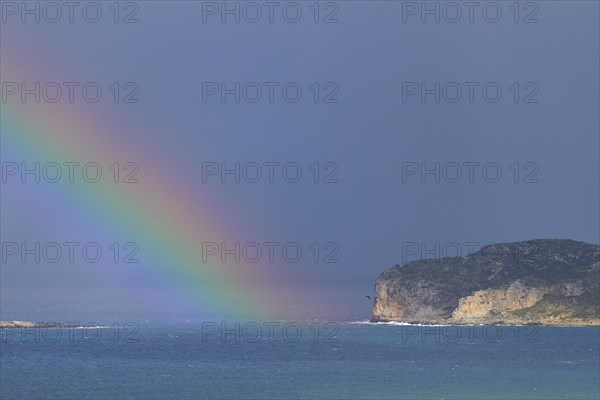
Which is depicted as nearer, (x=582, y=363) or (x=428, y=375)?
(x=428, y=375)

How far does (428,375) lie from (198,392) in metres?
38.8

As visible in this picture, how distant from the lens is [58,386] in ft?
557

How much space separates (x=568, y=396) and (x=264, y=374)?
50.4 meters

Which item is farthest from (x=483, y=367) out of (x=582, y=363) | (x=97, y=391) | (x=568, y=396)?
(x=97, y=391)

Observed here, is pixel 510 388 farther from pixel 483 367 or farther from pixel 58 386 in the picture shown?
pixel 58 386

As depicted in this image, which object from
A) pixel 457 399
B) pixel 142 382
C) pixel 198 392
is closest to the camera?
pixel 457 399

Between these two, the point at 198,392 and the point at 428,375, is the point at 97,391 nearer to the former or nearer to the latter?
the point at 198,392

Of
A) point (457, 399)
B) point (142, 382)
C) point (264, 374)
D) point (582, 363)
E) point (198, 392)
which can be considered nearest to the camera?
point (457, 399)

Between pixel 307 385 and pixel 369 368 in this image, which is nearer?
pixel 307 385

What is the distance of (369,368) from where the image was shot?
638 feet

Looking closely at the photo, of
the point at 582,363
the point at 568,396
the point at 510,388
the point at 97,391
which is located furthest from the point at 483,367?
the point at 97,391

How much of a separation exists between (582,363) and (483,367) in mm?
16091

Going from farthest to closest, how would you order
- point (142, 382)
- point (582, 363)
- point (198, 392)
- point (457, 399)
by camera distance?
point (582, 363)
point (142, 382)
point (198, 392)
point (457, 399)

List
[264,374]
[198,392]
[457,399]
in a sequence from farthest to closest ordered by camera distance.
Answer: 1. [264,374]
2. [198,392]
3. [457,399]
